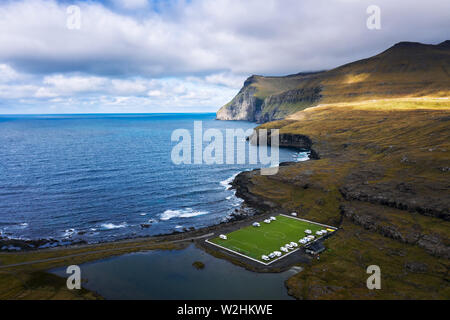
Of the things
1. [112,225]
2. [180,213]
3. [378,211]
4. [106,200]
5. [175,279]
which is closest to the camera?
[175,279]

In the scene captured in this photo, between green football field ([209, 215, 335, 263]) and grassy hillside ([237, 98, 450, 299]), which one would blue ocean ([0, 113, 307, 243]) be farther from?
grassy hillside ([237, 98, 450, 299])

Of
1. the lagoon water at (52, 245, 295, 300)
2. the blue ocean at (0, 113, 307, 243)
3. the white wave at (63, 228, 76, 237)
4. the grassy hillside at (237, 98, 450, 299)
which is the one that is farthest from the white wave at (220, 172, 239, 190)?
the white wave at (63, 228, 76, 237)

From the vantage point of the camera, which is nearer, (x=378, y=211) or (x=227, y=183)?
(x=378, y=211)

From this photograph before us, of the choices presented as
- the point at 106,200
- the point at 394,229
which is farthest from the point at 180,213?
the point at 394,229

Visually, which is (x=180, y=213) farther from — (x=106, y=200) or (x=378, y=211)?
(x=378, y=211)

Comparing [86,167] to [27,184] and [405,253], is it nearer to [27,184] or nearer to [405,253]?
[27,184]

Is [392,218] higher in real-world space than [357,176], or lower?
lower
